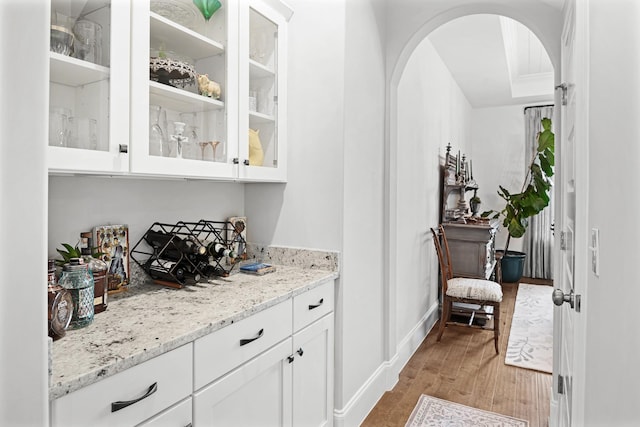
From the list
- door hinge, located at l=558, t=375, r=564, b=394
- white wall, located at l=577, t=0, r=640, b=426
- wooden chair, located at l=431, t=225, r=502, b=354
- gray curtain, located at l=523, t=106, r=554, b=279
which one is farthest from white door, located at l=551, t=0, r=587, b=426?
gray curtain, located at l=523, t=106, r=554, b=279

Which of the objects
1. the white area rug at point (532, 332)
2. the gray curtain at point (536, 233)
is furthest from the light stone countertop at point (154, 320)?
the gray curtain at point (536, 233)

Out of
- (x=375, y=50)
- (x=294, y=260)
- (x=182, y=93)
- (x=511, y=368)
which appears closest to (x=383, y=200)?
(x=294, y=260)

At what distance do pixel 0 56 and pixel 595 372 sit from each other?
54.3 inches

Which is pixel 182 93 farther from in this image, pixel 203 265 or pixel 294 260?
pixel 294 260

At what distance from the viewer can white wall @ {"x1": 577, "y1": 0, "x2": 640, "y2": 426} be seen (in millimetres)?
704

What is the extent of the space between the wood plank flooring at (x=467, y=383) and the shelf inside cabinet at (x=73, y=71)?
213 centimetres

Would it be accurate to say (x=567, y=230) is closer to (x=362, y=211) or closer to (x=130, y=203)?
(x=362, y=211)

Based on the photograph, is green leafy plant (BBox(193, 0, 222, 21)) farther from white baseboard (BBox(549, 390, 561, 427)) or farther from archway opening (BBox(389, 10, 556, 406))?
white baseboard (BBox(549, 390, 561, 427))

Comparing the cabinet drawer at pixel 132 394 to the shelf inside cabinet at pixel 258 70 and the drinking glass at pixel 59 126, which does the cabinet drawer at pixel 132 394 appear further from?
the shelf inside cabinet at pixel 258 70

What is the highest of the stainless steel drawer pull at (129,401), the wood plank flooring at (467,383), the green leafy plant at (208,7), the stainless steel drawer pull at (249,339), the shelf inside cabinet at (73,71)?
the green leafy plant at (208,7)

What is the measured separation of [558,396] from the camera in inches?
84.3

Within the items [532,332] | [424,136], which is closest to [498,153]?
[424,136]

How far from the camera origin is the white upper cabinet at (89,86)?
46.3 inches

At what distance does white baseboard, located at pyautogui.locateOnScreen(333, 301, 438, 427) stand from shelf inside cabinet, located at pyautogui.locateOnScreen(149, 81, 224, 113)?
162 centimetres
